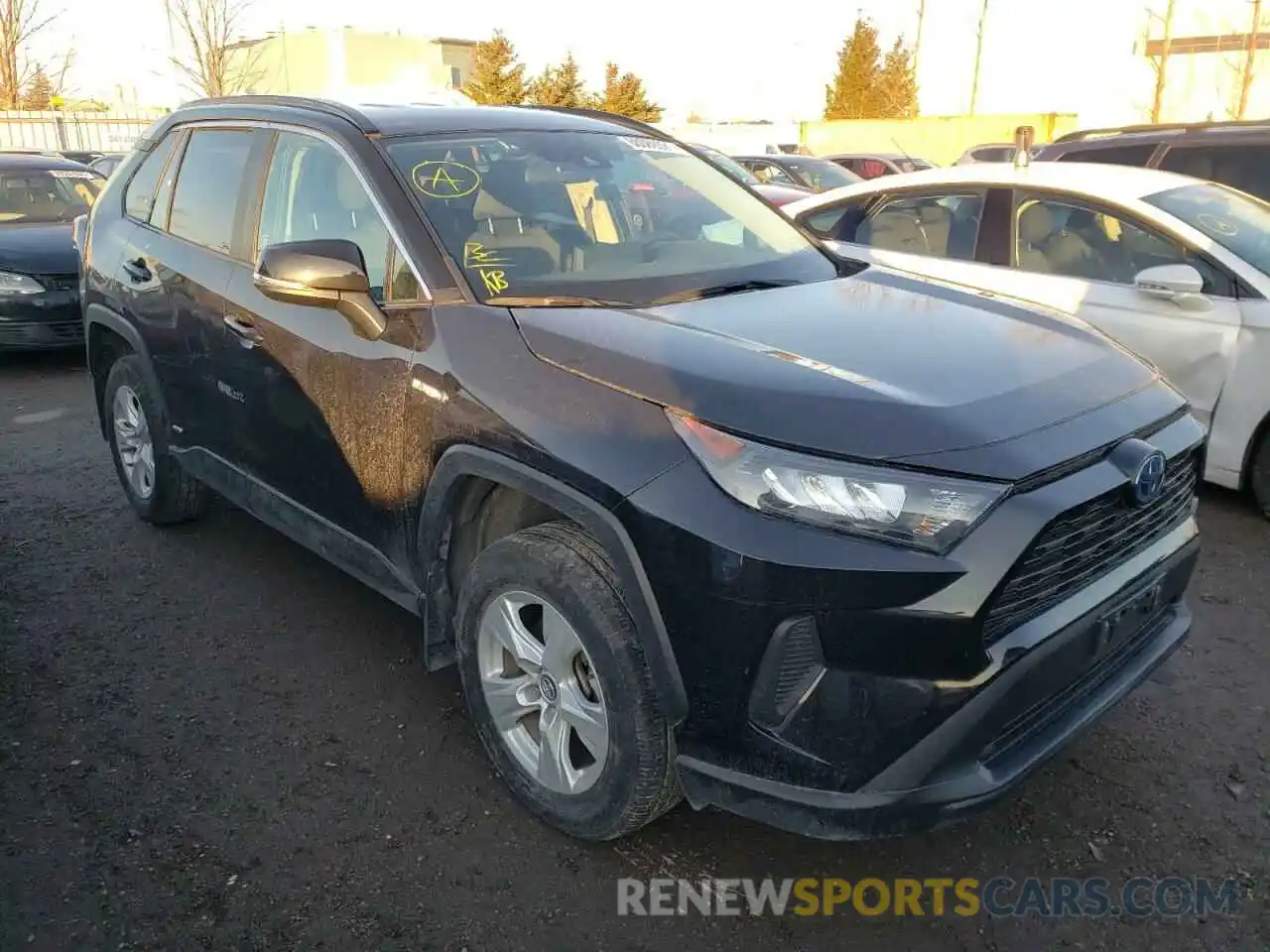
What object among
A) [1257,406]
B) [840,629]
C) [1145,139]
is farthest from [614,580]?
[1145,139]

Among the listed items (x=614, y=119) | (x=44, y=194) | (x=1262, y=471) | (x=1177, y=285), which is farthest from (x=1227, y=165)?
(x=44, y=194)

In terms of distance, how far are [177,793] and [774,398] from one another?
79.8 inches

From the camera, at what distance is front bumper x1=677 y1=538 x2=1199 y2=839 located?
6.86ft

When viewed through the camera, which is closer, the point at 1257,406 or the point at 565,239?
the point at 565,239

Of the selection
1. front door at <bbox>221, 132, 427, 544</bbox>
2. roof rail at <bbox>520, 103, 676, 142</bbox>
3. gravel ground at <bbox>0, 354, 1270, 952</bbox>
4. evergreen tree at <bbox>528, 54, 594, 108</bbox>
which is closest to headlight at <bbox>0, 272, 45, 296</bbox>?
gravel ground at <bbox>0, 354, 1270, 952</bbox>

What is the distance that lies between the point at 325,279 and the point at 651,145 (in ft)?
5.09

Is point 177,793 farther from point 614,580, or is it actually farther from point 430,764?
point 614,580

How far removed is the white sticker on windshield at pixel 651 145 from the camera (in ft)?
12.3

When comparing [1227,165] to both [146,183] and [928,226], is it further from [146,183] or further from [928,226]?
[146,183]

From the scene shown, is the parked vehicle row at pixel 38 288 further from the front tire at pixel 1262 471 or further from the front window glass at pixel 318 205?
the front tire at pixel 1262 471

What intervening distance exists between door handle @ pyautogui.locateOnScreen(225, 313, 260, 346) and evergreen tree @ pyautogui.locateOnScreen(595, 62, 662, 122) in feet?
126

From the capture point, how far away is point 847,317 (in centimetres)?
282

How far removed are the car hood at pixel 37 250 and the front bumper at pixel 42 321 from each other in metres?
0.20

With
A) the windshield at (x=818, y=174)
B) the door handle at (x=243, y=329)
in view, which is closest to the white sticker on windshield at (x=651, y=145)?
the door handle at (x=243, y=329)
